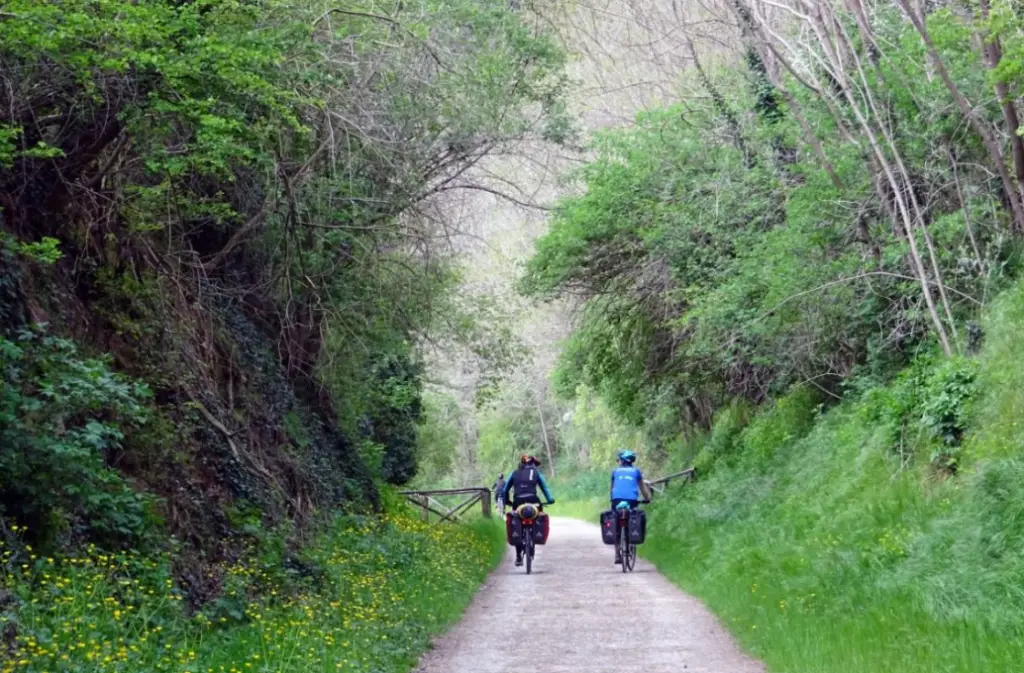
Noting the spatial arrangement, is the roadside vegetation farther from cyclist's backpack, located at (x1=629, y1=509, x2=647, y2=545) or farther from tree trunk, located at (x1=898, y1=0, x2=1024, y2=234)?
cyclist's backpack, located at (x1=629, y1=509, x2=647, y2=545)

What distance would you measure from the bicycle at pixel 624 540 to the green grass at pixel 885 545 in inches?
21.9

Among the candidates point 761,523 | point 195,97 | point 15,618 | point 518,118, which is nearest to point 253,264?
point 518,118

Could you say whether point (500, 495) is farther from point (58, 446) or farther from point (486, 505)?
point (58, 446)

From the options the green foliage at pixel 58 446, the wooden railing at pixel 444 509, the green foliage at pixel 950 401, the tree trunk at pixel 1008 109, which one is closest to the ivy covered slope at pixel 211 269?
the green foliage at pixel 58 446

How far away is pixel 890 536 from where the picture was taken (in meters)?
10.8

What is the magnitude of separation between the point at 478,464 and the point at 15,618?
5930cm

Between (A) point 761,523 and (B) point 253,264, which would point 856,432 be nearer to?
(A) point 761,523

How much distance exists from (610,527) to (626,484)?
28.3 inches

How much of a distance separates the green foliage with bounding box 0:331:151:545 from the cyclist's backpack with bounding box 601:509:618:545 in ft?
30.4

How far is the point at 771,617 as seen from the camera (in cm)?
1012

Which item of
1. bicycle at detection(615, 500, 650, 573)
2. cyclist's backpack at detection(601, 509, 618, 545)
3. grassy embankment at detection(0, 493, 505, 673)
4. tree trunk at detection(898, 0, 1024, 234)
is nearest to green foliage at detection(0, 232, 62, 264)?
grassy embankment at detection(0, 493, 505, 673)

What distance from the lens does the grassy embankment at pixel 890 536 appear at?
789 centimetres

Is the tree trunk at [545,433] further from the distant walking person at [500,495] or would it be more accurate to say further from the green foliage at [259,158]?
the green foliage at [259,158]

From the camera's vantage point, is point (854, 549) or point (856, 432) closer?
point (854, 549)
